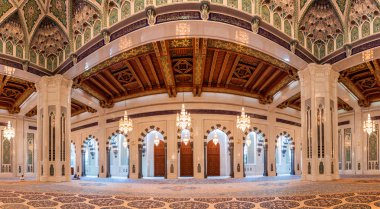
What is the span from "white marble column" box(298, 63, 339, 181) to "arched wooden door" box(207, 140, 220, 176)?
6.78 m

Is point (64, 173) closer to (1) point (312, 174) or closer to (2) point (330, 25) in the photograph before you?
(1) point (312, 174)

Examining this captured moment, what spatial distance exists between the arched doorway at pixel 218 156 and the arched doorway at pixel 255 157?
103 centimetres

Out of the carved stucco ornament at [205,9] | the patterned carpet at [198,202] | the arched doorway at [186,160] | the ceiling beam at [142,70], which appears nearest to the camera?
the patterned carpet at [198,202]

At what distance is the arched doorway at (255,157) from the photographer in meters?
17.7

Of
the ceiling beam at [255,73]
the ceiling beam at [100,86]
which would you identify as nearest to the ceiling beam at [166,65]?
the ceiling beam at [100,86]

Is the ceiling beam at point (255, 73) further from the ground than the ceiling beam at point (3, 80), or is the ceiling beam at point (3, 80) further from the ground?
the ceiling beam at point (255, 73)

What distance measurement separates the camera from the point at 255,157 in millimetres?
18000

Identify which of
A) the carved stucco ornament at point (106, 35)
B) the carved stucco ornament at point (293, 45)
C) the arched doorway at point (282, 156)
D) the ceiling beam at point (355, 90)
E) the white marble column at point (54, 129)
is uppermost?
the carved stucco ornament at point (106, 35)

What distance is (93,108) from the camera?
1731 cm

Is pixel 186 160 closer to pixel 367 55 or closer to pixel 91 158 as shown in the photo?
pixel 91 158

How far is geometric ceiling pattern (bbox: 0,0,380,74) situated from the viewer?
33.3 feet

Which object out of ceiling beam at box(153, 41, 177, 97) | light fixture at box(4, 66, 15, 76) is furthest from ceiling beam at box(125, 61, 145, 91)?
light fixture at box(4, 66, 15, 76)

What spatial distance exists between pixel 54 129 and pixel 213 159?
792cm

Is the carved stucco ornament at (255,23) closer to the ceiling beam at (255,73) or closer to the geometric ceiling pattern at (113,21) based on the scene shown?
the geometric ceiling pattern at (113,21)
